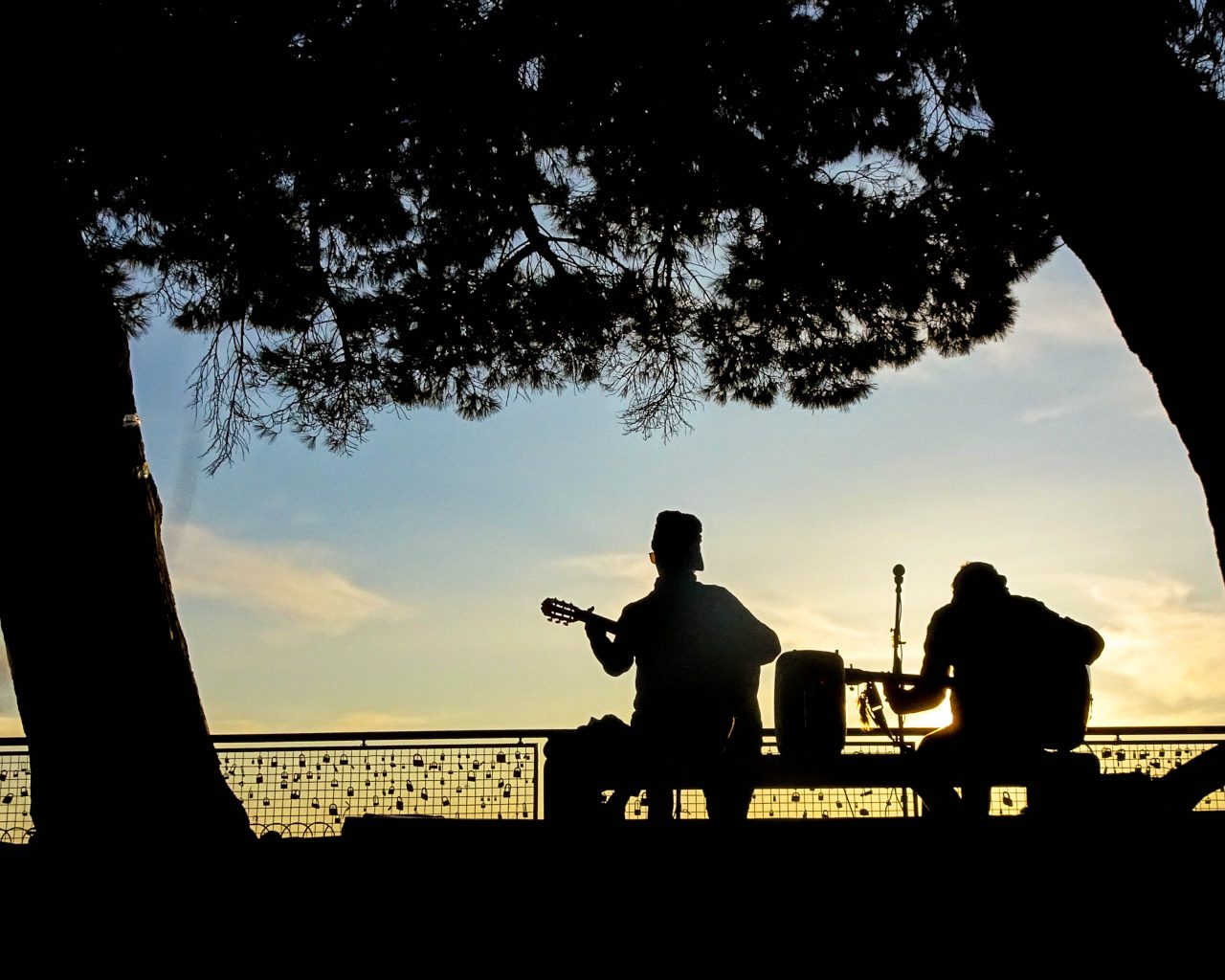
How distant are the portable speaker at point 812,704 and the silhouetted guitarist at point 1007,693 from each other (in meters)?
0.35

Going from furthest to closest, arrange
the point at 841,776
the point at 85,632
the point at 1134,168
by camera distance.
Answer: the point at 841,776 < the point at 85,632 < the point at 1134,168

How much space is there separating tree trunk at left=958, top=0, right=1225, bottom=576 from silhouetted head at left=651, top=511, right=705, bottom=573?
220cm

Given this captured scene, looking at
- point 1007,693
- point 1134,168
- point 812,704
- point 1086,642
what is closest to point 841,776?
point 812,704

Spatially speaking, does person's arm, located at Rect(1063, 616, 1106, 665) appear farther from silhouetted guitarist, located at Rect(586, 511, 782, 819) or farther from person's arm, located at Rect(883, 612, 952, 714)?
silhouetted guitarist, located at Rect(586, 511, 782, 819)

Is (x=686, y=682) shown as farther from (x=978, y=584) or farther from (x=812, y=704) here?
(x=978, y=584)

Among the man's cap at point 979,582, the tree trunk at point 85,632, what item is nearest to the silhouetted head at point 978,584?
the man's cap at point 979,582

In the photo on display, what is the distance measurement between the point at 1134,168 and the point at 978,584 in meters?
2.60

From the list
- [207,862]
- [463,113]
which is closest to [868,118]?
Result: [463,113]

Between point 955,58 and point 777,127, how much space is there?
103 cm

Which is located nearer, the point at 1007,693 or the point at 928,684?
the point at 1007,693

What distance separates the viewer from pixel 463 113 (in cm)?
600

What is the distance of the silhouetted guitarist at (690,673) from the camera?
4.02m

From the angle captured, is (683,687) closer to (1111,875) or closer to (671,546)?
(671,546)

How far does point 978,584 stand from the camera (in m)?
4.39
